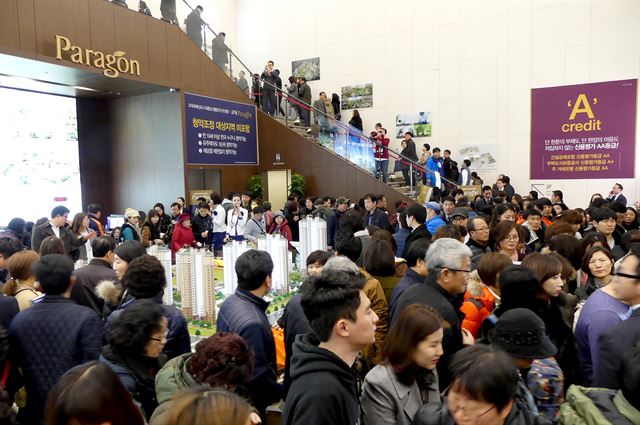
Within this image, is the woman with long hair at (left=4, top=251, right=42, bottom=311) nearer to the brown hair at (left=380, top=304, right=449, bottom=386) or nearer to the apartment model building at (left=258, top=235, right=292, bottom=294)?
the apartment model building at (left=258, top=235, right=292, bottom=294)

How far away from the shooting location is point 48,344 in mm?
2535

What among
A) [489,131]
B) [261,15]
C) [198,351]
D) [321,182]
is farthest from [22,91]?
[489,131]

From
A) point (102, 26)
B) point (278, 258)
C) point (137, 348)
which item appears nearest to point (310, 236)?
point (278, 258)

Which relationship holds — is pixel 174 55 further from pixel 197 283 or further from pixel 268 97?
pixel 197 283

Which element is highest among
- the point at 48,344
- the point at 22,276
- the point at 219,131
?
the point at 219,131

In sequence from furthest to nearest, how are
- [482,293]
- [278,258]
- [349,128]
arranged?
[349,128]
[278,258]
[482,293]

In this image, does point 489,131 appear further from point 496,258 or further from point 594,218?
point 496,258

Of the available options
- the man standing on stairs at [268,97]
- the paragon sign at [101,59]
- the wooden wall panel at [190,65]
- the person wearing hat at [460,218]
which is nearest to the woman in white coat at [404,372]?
the person wearing hat at [460,218]

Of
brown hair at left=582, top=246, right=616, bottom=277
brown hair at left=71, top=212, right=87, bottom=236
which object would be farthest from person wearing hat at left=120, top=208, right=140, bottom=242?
brown hair at left=582, top=246, right=616, bottom=277

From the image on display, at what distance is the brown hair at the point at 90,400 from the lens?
1.44 metres

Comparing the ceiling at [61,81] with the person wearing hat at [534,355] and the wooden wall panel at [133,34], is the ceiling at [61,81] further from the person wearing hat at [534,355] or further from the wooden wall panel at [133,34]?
the person wearing hat at [534,355]

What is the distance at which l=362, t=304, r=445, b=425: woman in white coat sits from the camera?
6.15 ft

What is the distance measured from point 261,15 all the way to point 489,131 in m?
9.73

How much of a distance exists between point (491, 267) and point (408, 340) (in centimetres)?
126
